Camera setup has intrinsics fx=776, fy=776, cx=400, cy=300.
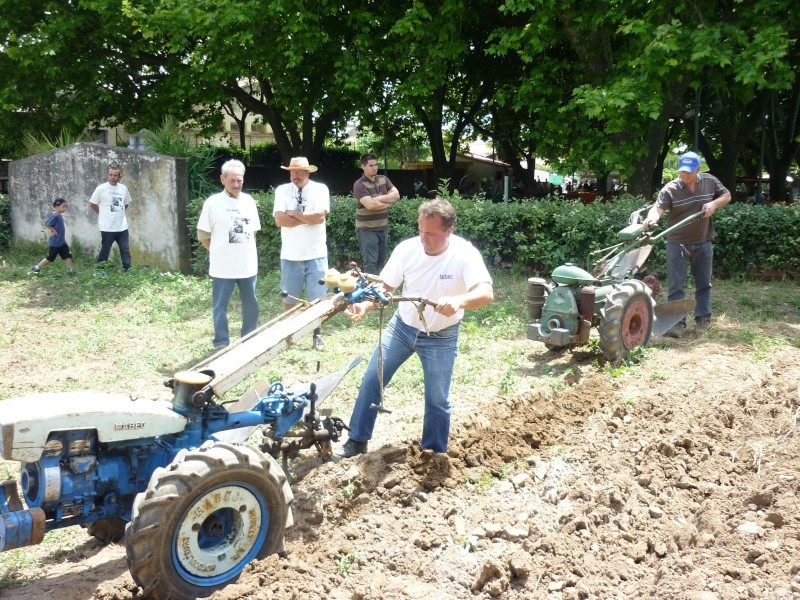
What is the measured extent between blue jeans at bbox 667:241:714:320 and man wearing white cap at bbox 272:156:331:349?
3.70 metres

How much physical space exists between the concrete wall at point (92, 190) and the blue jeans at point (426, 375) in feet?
28.2

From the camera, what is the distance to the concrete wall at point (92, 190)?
Result: 12922mm

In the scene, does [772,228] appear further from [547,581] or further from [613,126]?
[547,581]

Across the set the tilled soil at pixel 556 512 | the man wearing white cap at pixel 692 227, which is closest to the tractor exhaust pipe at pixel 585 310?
the tilled soil at pixel 556 512

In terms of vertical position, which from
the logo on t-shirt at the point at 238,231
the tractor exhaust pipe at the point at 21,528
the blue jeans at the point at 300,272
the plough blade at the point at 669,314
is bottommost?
the tractor exhaust pipe at the point at 21,528

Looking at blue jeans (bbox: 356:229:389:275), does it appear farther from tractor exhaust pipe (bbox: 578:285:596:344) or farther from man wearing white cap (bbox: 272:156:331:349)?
tractor exhaust pipe (bbox: 578:285:596:344)

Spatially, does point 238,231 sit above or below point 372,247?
above

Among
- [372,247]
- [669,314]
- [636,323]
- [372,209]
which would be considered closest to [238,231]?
[372,209]

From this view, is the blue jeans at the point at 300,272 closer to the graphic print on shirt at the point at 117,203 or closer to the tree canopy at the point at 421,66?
the graphic print on shirt at the point at 117,203

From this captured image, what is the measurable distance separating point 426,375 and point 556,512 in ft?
3.79

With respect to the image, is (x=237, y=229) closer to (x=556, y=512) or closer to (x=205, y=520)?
(x=205, y=520)

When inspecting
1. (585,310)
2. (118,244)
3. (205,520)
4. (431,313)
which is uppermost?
(118,244)

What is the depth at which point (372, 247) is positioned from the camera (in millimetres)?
9898

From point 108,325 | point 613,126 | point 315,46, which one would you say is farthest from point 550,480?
point 315,46
